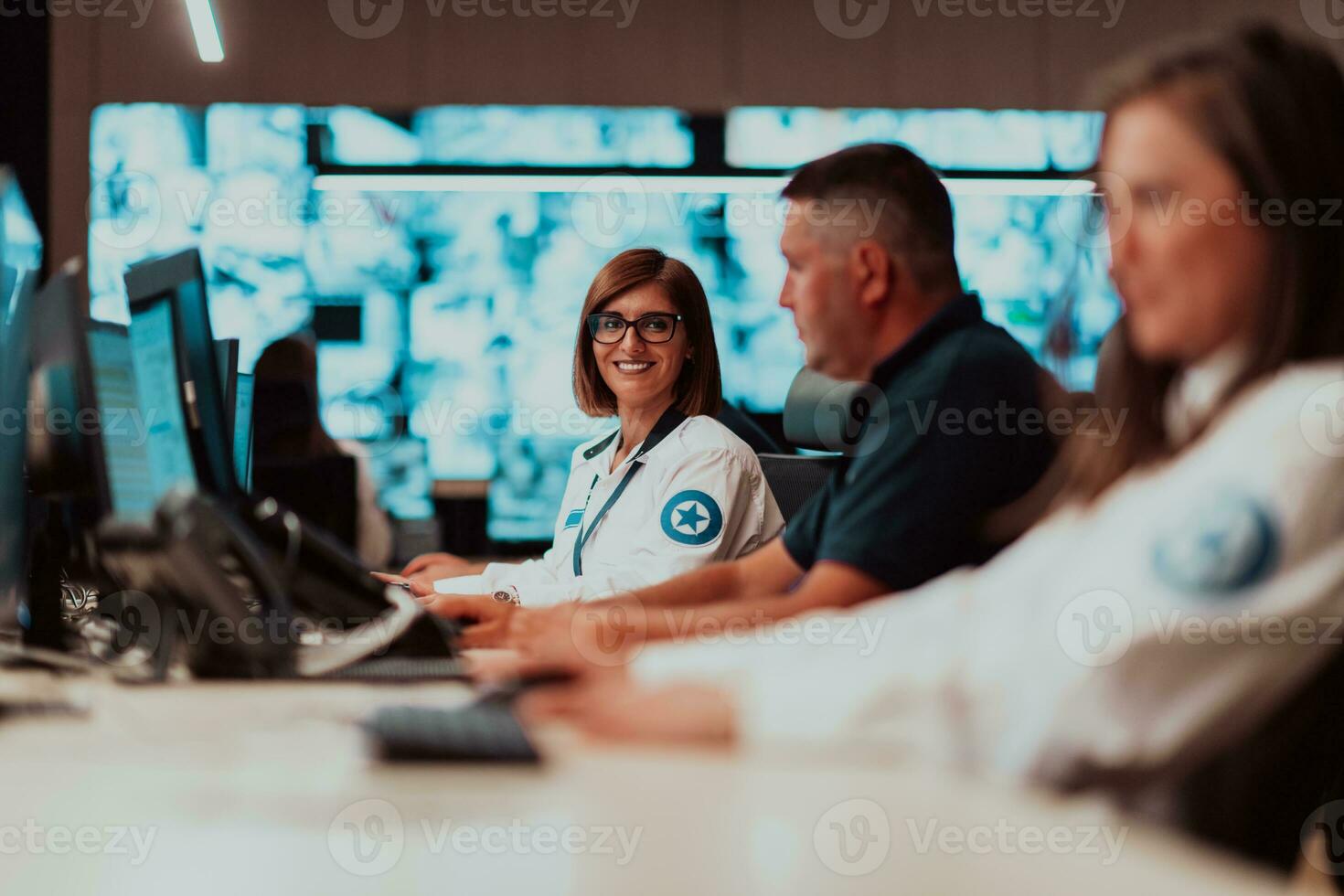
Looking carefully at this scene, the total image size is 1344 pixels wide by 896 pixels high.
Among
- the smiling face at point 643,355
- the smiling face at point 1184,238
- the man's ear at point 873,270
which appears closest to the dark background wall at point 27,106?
the smiling face at point 643,355

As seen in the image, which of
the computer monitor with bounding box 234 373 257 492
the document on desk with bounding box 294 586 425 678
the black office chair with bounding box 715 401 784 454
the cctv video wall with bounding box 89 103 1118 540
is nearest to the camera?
the document on desk with bounding box 294 586 425 678

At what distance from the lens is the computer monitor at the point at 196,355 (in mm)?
1280

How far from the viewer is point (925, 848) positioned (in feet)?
1.96

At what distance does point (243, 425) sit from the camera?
2055 mm

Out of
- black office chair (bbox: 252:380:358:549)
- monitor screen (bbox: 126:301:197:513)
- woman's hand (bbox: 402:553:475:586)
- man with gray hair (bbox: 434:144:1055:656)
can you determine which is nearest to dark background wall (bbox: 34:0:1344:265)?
black office chair (bbox: 252:380:358:549)

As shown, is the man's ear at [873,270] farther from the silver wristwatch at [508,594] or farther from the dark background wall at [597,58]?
the dark background wall at [597,58]

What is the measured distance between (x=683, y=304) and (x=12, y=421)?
140 centimetres

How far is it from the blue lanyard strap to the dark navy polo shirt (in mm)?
932

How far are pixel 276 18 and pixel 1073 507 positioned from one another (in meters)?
4.66

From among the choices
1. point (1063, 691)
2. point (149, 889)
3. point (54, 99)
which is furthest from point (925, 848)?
point (54, 99)

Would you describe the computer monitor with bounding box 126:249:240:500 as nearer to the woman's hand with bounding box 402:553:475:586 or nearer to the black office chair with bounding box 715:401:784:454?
the woman's hand with bounding box 402:553:475:586

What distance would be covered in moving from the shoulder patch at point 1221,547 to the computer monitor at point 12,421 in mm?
1131

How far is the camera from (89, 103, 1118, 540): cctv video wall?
14.9ft

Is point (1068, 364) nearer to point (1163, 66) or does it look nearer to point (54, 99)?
point (1163, 66)
